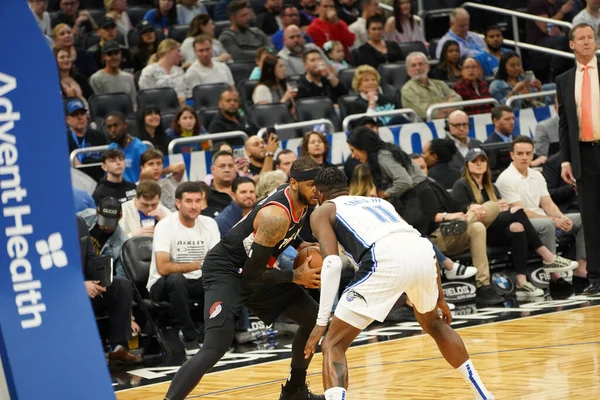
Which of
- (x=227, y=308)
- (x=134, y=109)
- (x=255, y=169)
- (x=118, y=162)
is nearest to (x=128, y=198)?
(x=118, y=162)

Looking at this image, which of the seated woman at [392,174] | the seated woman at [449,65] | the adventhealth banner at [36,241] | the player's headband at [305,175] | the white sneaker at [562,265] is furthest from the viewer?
the seated woman at [449,65]

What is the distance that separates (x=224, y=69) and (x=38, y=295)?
31.0 ft

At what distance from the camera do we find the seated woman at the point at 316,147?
10.9 m

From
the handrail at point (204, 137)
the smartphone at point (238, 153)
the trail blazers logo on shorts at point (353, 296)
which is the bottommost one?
the trail blazers logo on shorts at point (353, 296)

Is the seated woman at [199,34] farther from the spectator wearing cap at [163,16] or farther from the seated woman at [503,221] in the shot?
the seated woman at [503,221]

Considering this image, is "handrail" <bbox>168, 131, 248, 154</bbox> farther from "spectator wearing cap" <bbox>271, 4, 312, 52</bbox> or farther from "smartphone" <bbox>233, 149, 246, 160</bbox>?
"spectator wearing cap" <bbox>271, 4, 312, 52</bbox>

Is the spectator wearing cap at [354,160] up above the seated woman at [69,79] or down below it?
below

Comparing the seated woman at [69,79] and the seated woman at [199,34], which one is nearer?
the seated woman at [69,79]

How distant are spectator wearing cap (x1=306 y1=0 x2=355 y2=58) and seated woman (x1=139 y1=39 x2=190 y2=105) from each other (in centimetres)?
247

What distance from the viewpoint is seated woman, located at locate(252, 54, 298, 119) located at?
12.8 metres

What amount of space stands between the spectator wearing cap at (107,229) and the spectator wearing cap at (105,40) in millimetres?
4066

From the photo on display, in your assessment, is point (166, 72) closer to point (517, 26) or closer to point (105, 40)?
point (105, 40)

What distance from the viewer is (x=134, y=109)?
508 inches

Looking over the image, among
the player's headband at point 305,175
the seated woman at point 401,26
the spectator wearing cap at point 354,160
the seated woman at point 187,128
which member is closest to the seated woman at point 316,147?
the spectator wearing cap at point 354,160
